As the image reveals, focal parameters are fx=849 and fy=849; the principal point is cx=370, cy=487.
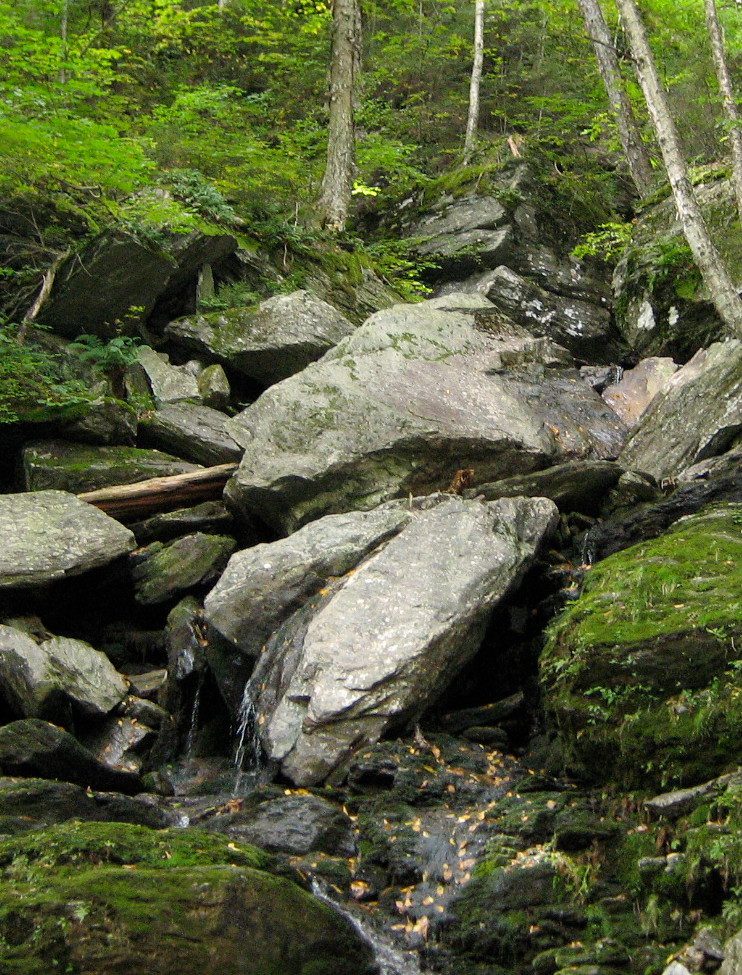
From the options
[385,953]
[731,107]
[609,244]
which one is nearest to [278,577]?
[385,953]

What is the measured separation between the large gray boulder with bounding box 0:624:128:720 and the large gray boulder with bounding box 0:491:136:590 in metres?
0.71

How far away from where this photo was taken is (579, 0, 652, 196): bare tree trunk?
61.5ft

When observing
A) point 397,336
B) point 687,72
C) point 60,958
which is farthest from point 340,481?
point 687,72

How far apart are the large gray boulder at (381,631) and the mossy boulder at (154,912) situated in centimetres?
221

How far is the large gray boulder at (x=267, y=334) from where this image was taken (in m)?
13.8

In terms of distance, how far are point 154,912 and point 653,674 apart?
12.1 feet

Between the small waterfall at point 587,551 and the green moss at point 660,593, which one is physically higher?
the green moss at point 660,593

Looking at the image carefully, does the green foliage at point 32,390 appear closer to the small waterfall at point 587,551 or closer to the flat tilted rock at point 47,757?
the flat tilted rock at point 47,757

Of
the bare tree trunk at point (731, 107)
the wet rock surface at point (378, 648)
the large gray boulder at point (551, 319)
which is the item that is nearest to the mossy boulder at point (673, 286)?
the wet rock surface at point (378, 648)

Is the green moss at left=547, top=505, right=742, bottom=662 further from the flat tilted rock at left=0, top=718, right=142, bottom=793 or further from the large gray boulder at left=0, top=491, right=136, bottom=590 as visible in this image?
the large gray boulder at left=0, top=491, right=136, bottom=590

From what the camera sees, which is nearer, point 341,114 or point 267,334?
point 267,334

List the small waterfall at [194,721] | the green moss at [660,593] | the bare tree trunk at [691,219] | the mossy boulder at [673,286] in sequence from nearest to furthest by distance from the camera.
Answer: the green moss at [660,593] < the small waterfall at [194,721] < the bare tree trunk at [691,219] < the mossy boulder at [673,286]

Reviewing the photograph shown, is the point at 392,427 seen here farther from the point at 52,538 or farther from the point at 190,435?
the point at 52,538

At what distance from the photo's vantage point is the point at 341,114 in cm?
1636
